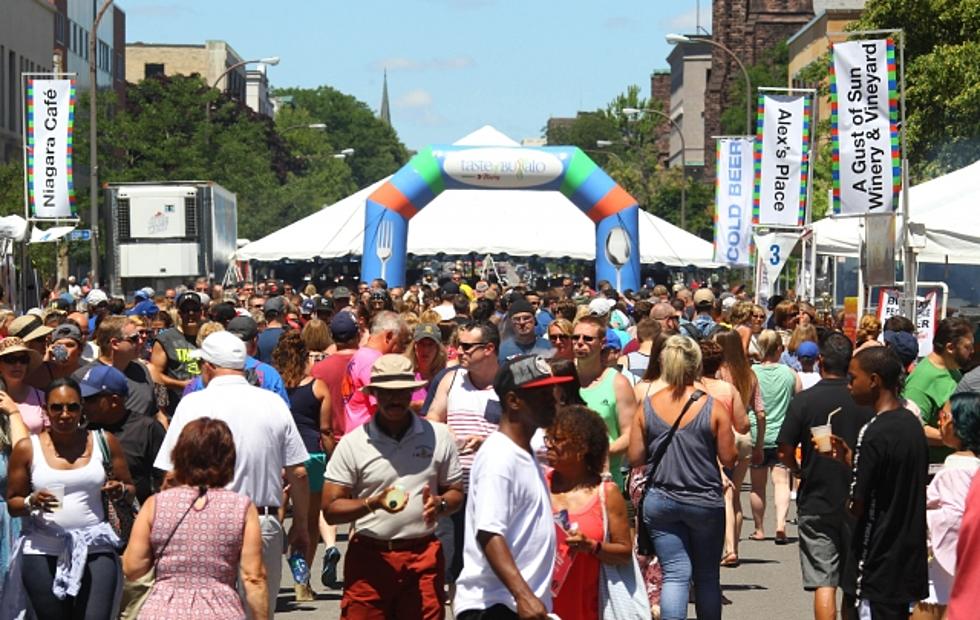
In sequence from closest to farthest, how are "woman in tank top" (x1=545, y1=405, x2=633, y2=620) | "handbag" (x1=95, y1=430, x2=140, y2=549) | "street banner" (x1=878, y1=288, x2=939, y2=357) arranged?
"woman in tank top" (x1=545, y1=405, x2=633, y2=620), "handbag" (x1=95, y1=430, x2=140, y2=549), "street banner" (x1=878, y1=288, x2=939, y2=357)

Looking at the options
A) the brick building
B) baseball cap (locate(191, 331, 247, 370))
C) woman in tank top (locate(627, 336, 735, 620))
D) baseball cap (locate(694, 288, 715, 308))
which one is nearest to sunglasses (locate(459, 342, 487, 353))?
woman in tank top (locate(627, 336, 735, 620))

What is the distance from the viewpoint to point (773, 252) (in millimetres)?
30328

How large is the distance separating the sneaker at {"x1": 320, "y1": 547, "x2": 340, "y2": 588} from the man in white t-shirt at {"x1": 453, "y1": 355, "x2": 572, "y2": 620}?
585 cm

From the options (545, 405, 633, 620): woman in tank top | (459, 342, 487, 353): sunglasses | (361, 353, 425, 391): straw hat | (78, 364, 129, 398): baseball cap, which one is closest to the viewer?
(545, 405, 633, 620): woman in tank top

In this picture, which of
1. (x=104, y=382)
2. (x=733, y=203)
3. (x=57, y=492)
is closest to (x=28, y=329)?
(x=104, y=382)

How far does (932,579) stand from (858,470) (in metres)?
0.55

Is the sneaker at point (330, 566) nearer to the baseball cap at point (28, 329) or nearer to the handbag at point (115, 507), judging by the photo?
the baseball cap at point (28, 329)

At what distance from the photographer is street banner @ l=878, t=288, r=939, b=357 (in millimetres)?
19875

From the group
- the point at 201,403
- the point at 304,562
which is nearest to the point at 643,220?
the point at 304,562

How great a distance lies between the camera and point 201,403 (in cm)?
859

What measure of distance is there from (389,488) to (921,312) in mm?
13515

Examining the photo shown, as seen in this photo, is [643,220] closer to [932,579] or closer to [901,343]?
[901,343]

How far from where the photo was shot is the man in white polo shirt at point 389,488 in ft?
25.1

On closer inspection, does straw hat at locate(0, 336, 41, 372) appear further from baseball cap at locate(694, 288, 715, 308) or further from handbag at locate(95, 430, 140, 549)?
baseball cap at locate(694, 288, 715, 308)
